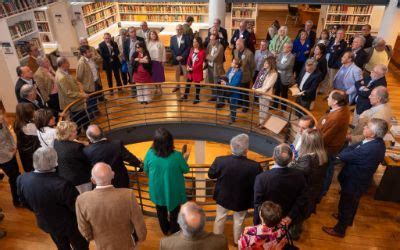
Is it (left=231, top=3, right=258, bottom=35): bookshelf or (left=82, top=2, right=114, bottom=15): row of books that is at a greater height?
(left=82, top=2, right=114, bottom=15): row of books

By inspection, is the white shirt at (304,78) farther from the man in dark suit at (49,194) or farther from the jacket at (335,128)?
the man in dark suit at (49,194)

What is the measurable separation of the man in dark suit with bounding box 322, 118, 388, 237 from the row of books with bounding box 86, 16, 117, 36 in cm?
844

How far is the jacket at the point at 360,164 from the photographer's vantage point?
3.25 m

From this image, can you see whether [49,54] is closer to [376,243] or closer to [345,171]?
[345,171]

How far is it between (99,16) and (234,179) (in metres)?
8.78

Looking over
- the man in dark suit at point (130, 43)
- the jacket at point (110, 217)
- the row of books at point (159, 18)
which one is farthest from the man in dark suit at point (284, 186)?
the row of books at point (159, 18)

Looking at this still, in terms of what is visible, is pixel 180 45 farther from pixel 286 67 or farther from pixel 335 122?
pixel 335 122

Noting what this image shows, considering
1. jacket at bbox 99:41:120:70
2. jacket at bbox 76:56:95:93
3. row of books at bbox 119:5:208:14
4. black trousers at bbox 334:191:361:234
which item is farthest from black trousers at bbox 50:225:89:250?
row of books at bbox 119:5:208:14

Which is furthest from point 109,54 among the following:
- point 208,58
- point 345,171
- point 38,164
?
point 345,171

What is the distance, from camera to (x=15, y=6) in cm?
697

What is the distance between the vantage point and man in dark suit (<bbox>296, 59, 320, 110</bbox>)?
5.39m

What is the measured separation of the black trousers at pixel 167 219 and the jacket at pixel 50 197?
0.98 m

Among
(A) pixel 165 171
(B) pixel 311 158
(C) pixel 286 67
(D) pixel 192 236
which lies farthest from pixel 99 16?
(D) pixel 192 236

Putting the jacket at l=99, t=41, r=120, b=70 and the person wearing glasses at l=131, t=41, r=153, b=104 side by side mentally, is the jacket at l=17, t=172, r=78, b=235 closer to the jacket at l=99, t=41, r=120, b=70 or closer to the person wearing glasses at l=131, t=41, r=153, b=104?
the person wearing glasses at l=131, t=41, r=153, b=104
